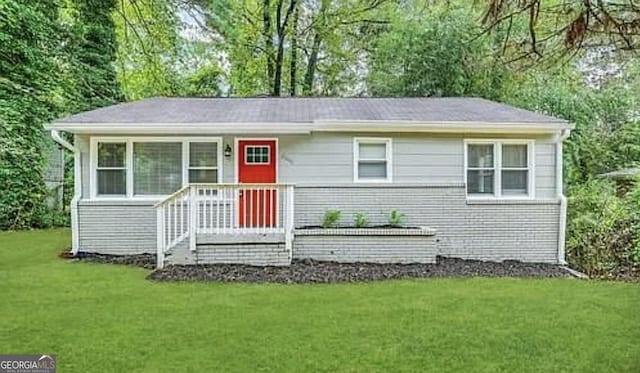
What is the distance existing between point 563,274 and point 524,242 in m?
1.49

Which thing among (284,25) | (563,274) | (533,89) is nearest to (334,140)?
(563,274)

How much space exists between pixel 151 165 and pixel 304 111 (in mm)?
3337

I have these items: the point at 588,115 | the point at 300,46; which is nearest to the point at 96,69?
the point at 300,46

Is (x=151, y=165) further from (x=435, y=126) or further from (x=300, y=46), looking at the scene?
(x=300, y=46)

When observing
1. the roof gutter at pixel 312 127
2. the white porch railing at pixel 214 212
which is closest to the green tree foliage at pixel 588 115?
the roof gutter at pixel 312 127

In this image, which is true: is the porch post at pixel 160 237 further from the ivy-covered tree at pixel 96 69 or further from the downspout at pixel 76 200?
the ivy-covered tree at pixel 96 69

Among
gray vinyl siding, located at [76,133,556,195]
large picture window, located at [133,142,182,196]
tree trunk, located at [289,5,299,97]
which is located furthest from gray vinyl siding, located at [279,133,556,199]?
tree trunk, located at [289,5,299,97]

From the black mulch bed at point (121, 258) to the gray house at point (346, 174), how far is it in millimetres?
194

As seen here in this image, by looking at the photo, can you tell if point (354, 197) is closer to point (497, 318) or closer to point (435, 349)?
point (497, 318)

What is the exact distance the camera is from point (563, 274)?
9.35 metres

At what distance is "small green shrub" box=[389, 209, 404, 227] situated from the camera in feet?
34.2

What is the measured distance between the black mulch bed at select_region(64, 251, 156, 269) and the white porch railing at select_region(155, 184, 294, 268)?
1.62 feet

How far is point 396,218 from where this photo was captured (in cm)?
1048

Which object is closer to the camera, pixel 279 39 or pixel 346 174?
pixel 346 174
